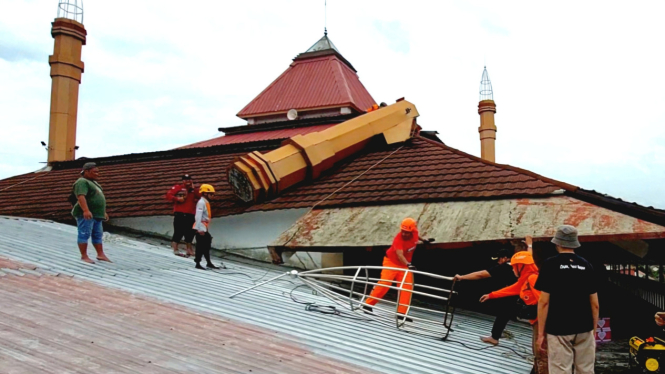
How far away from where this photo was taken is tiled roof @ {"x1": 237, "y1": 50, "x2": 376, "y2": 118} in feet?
60.5

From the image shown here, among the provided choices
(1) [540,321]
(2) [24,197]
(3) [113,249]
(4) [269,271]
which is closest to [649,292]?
(4) [269,271]

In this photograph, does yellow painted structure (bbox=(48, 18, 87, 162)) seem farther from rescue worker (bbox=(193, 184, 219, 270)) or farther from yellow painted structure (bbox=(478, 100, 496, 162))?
yellow painted structure (bbox=(478, 100, 496, 162))

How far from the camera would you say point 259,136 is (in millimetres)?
17844

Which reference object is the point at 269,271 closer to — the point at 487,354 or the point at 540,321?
the point at 487,354

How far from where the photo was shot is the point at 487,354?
5441 mm

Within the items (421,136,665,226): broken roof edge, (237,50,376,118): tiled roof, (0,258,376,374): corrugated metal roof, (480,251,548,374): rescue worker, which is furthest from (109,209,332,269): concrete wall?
(237,50,376,118): tiled roof

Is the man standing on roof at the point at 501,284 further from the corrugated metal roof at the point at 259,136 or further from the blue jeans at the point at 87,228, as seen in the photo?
the corrugated metal roof at the point at 259,136

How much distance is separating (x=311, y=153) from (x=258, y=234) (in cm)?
202

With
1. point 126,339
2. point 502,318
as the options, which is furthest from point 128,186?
point 502,318

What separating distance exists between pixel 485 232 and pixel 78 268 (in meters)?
5.62

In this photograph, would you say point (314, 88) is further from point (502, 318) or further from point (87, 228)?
point (502, 318)

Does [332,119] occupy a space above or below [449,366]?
above

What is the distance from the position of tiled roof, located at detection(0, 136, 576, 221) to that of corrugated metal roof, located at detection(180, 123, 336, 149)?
2858 mm

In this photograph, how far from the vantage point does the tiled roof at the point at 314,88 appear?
60.5 feet
